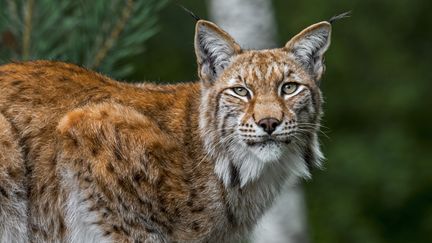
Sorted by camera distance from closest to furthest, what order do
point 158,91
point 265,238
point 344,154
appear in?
point 158,91
point 265,238
point 344,154

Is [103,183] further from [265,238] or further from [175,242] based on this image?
[265,238]

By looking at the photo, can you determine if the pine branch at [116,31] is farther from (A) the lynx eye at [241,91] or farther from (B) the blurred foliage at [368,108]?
(B) the blurred foliage at [368,108]

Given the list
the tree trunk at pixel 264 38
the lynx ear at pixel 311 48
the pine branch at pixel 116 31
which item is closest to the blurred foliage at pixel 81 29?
the pine branch at pixel 116 31

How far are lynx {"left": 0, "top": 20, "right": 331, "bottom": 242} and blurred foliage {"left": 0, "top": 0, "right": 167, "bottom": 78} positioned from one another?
1.91 feet

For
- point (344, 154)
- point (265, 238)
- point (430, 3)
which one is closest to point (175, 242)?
point (265, 238)

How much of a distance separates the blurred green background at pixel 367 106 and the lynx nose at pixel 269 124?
7978 millimetres

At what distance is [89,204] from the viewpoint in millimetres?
7844

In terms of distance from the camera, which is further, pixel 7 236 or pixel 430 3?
pixel 430 3

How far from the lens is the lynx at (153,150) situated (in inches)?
308

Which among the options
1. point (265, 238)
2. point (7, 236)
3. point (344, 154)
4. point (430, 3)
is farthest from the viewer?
point (430, 3)

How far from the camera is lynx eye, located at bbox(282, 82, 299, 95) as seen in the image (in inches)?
309

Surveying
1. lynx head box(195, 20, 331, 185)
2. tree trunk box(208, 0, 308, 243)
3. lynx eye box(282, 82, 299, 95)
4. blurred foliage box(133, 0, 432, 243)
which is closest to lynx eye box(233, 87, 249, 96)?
lynx head box(195, 20, 331, 185)

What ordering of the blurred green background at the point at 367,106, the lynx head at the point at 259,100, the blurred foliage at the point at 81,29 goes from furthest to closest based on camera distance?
the blurred green background at the point at 367,106 < the blurred foliage at the point at 81,29 < the lynx head at the point at 259,100

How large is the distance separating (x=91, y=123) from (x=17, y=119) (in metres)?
0.45
